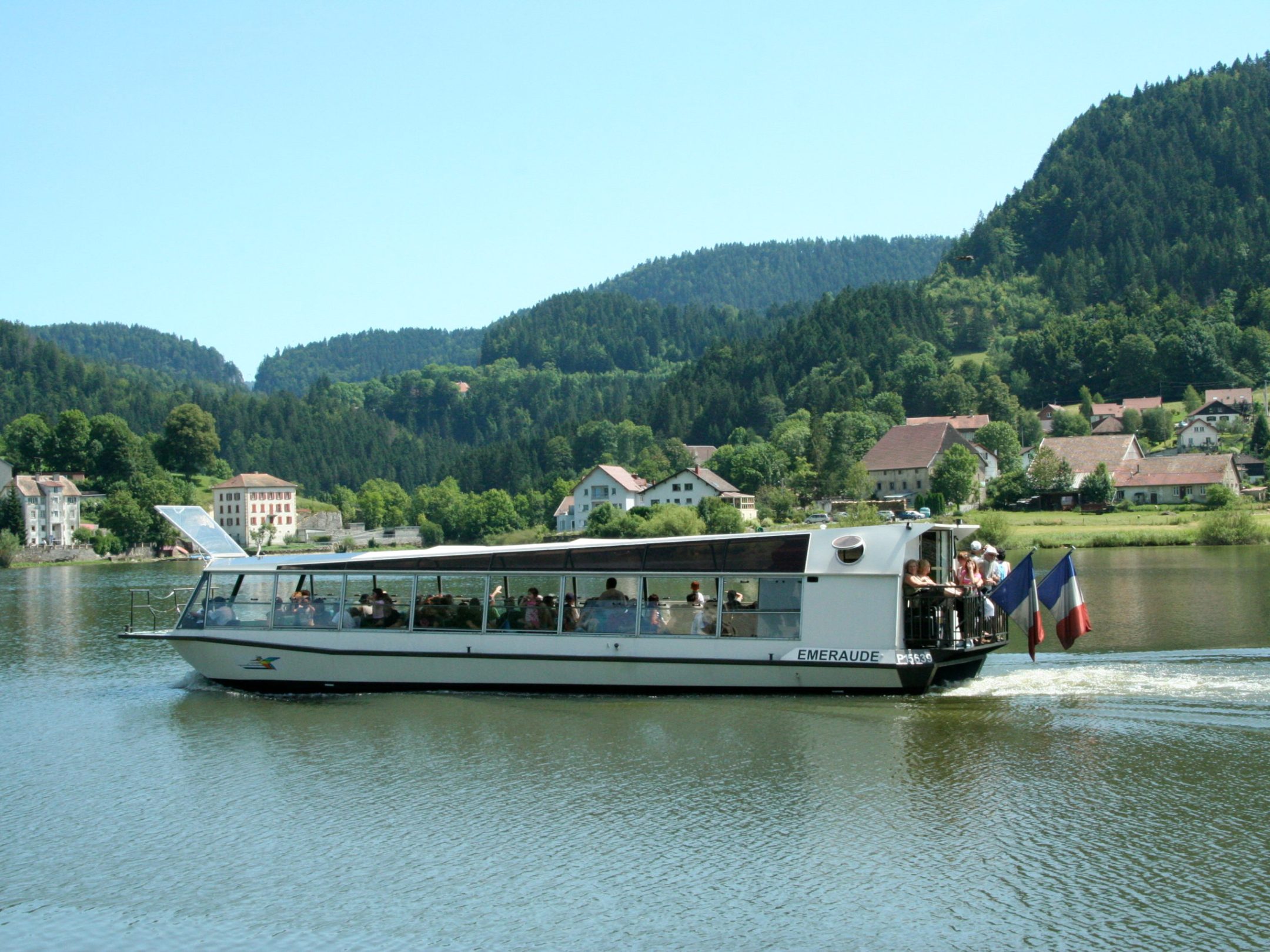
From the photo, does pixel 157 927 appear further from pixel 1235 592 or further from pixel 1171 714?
pixel 1235 592

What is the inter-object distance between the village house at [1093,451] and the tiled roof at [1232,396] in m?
30.3

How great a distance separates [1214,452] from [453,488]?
95.3m

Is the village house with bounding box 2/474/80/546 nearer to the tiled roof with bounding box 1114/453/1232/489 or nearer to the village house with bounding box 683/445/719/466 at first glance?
the village house with bounding box 683/445/719/466

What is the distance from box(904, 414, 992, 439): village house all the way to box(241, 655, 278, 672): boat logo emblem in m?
134

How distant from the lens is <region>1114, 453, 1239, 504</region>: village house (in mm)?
106000

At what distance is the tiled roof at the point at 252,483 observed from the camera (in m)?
175

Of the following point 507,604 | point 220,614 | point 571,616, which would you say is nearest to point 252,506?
point 220,614

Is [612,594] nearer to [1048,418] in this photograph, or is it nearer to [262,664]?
[262,664]

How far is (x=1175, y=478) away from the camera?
353 feet

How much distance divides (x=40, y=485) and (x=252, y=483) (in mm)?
33435

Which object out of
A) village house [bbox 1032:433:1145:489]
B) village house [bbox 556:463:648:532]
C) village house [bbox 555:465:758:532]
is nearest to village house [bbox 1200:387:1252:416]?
village house [bbox 1032:433:1145:489]

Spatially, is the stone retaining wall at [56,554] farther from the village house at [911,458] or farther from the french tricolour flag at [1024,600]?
the french tricolour flag at [1024,600]

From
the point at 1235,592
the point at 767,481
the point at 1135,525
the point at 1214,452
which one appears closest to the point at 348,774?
the point at 1235,592

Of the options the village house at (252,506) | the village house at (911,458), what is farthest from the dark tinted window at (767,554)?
the village house at (252,506)
